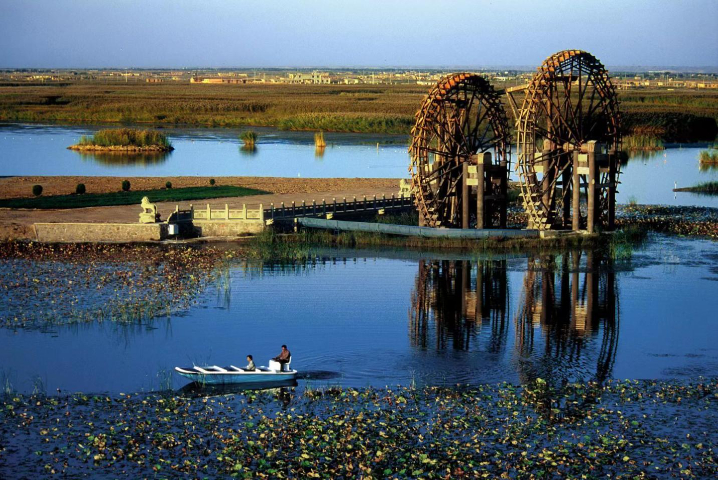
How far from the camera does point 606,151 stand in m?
53.8

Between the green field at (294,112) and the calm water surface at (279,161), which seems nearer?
the calm water surface at (279,161)

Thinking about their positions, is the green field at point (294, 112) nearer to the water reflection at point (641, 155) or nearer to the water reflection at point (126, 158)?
the water reflection at point (641, 155)

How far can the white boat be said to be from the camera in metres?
30.7

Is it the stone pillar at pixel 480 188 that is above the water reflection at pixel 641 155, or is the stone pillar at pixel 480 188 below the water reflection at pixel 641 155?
below

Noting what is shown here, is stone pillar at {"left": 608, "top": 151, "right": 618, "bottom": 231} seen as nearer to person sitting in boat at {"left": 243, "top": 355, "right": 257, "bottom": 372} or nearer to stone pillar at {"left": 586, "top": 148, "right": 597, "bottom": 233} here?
stone pillar at {"left": 586, "top": 148, "right": 597, "bottom": 233}

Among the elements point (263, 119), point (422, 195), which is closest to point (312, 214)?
point (422, 195)

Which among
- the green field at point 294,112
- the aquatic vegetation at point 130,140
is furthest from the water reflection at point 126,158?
the green field at point 294,112

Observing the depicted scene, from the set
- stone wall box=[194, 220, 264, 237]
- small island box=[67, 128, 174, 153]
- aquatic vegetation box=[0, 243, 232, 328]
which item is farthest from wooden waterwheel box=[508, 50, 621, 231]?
small island box=[67, 128, 174, 153]

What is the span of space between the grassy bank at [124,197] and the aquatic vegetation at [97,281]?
11.0 metres

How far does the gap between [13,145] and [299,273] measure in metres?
66.8

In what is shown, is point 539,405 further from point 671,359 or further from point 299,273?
point 299,273

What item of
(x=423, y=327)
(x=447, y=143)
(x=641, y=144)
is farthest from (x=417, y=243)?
(x=641, y=144)

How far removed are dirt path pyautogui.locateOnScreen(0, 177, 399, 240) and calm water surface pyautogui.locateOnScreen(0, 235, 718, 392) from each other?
12049 mm

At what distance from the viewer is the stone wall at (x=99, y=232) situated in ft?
172
